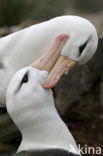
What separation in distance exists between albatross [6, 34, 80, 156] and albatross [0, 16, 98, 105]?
569 millimetres

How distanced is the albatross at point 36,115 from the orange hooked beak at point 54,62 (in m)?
0.02

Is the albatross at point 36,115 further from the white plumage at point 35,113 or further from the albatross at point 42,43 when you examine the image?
the albatross at point 42,43

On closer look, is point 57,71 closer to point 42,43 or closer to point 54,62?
point 54,62

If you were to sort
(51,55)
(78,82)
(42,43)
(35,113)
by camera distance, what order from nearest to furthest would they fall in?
(35,113) < (51,55) < (42,43) < (78,82)

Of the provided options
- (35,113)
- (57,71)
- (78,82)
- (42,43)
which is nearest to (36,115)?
(35,113)

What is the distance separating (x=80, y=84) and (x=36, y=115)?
2399mm

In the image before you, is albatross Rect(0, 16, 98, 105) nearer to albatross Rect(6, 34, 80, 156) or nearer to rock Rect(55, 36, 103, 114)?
albatross Rect(6, 34, 80, 156)

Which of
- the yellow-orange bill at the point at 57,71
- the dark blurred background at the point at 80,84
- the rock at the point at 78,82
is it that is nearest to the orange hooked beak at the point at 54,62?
the yellow-orange bill at the point at 57,71

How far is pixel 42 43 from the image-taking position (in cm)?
453

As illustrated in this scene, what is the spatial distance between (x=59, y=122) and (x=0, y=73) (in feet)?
2.74

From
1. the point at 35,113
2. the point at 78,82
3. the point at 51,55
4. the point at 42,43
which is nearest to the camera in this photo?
the point at 35,113

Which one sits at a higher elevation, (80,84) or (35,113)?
(35,113)

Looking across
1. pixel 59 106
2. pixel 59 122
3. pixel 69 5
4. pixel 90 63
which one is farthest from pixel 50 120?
pixel 69 5

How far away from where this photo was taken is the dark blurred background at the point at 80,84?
5.88 meters
